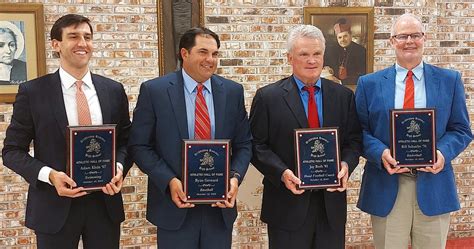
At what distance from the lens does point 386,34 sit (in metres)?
4.91

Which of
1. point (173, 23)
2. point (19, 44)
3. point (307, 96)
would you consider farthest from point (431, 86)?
point (19, 44)

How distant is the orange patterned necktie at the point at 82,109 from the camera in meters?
2.74

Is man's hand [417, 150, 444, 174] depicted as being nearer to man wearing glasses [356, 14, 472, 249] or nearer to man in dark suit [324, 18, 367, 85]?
man wearing glasses [356, 14, 472, 249]

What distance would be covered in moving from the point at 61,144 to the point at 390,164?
5.78ft

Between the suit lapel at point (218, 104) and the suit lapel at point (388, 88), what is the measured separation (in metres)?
0.93

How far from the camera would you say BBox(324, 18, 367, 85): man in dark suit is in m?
4.77

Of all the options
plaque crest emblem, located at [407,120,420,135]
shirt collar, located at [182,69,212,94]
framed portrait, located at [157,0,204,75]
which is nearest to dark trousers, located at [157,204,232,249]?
shirt collar, located at [182,69,212,94]

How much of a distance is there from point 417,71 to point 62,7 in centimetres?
280

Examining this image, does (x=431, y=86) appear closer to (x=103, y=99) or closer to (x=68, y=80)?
(x=103, y=99)

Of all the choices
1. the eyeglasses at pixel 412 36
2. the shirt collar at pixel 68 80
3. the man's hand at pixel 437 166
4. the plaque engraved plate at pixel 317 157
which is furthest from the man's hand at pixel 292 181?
the shirt collar at pixel 68 80

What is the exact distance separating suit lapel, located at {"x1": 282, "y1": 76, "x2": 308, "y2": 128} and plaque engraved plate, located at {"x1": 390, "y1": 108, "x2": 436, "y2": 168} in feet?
1.57

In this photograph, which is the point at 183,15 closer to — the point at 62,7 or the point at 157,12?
the point at 157,12

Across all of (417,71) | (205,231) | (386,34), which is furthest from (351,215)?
(205,231)

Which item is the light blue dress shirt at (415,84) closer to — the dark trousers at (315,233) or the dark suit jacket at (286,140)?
the dark suit jacket at (286,140)
